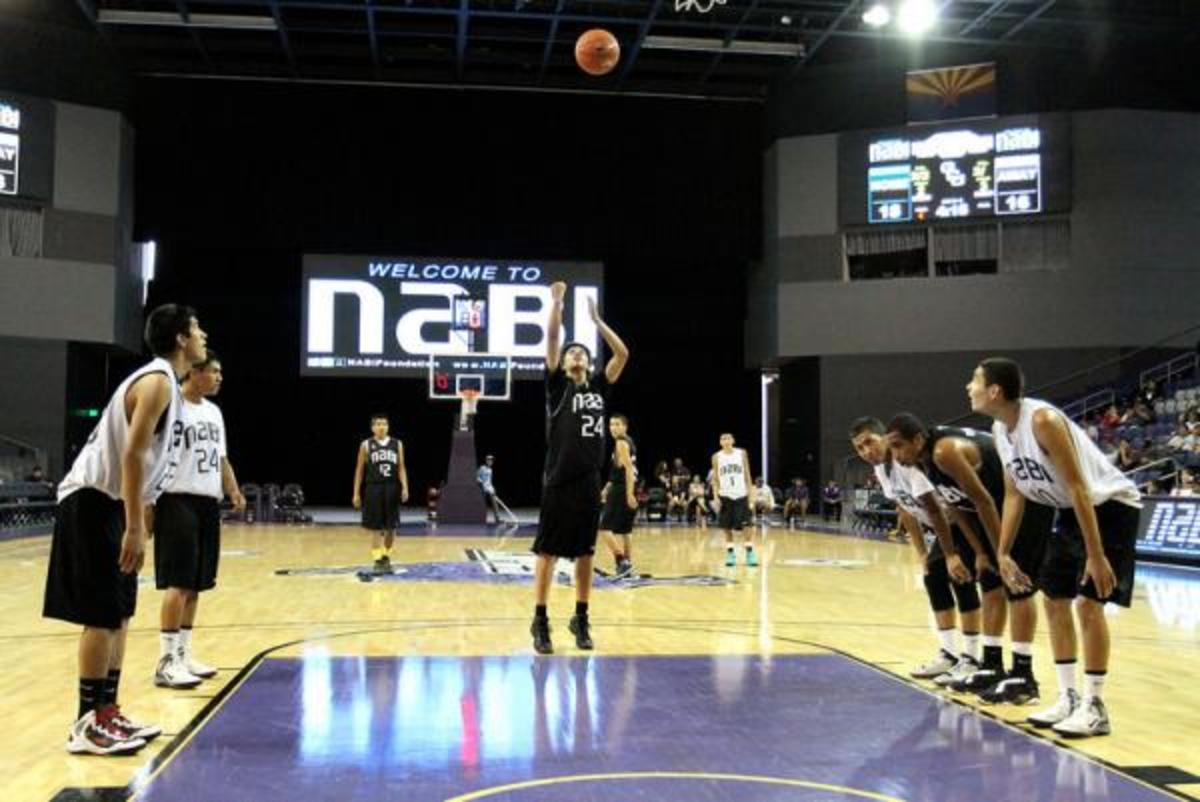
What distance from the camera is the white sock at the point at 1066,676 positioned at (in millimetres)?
4711

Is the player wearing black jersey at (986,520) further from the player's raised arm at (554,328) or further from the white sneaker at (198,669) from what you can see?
the white sneaker at (198,669)

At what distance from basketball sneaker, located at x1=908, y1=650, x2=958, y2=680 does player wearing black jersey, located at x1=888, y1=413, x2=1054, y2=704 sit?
17cm

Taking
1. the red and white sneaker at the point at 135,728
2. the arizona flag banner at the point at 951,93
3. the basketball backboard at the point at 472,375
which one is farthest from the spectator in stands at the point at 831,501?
the red and white sneaker at the point at 135,728

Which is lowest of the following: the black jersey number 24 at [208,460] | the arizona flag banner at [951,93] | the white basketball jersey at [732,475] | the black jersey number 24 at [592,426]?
the white basketball jersey at [732,475]

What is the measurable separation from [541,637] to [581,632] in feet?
1.06

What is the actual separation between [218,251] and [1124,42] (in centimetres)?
2108

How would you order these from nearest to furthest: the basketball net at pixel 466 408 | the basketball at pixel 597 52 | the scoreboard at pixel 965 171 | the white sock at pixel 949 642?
the white sock at pixel 949 642
the basketball at pixel 597 52
the basketball net at pixel 466 408
the scoreboard at pixel 965 171

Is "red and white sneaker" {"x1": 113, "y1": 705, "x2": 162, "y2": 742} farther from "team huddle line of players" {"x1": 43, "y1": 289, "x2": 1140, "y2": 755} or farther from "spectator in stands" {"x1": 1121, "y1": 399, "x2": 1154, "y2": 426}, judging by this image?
"spectator in stands" {"x1": 1121, "y1": 399, "x2": 1154, "y2": 426}

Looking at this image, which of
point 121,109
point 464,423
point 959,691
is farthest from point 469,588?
point 121,109

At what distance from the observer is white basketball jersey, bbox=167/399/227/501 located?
5.60 meters

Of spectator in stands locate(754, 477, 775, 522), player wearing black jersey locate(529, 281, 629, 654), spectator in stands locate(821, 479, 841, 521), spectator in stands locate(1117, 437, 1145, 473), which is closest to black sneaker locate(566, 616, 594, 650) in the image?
player wearing black jersey locate(529, 281, 629, 654)

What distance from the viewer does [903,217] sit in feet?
80.8

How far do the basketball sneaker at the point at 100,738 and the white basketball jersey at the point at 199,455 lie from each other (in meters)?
1.55

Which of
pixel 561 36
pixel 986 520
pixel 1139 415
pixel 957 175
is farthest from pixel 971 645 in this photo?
pixel 561 36
